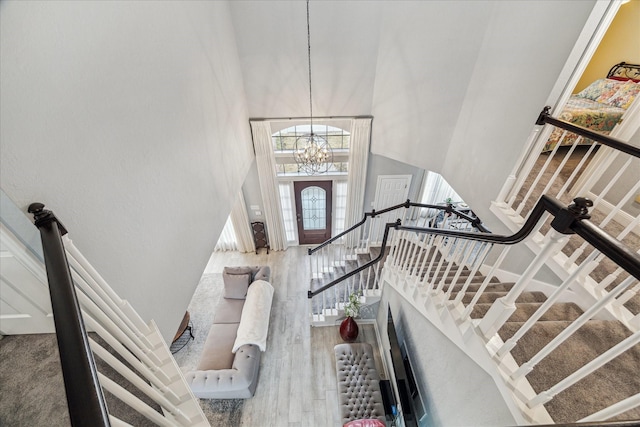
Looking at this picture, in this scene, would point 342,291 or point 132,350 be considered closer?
point 132,350

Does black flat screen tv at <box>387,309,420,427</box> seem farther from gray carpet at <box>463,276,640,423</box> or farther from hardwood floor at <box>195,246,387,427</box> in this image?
gray carpet at <box>463,276,640,423</box>

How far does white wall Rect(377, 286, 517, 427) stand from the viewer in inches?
62.3

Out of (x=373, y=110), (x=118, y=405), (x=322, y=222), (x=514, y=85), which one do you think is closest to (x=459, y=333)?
(x=118, y=405)

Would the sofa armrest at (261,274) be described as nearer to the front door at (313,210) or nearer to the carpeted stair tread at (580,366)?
the front door at (313,210)

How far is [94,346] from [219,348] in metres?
3.72

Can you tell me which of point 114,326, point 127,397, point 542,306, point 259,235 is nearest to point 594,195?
point 542,306

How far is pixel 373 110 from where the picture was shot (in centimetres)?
460

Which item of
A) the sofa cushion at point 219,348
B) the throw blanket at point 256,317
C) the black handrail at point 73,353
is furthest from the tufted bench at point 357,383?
the black handrail at point 73,353

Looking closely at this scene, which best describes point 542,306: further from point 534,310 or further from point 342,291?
point 342,291

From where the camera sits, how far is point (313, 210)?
238 inches

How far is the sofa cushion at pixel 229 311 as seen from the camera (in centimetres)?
446

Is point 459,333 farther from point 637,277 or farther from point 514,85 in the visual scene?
point 514,85

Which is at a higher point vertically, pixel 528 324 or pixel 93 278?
pixel 93 278

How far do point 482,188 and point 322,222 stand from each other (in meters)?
3.74
